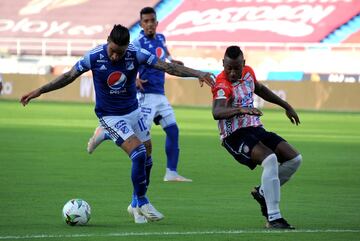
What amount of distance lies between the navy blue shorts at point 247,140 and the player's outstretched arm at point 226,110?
364 millimetres

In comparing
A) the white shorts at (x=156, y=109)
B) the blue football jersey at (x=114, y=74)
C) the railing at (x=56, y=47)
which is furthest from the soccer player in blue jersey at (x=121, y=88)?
the railing at (x=56, y=47)

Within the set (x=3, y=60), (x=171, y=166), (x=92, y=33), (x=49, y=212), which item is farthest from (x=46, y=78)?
(x=49, y=212)

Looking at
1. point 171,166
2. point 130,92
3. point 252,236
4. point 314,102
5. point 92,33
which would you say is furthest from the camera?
point 92,33

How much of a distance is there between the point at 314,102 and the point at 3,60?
1395 cm

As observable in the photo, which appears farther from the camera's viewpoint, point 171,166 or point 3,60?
point 3,60

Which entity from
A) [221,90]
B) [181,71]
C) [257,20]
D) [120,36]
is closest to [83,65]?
[120,36]

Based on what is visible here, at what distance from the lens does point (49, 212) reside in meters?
12.0

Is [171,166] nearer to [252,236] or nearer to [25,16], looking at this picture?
[252,236]

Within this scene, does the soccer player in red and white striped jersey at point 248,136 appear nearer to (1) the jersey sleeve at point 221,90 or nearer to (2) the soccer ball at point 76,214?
(1) the jersey sleeve at point 221,90

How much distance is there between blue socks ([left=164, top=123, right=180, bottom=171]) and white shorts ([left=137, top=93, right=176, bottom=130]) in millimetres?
113

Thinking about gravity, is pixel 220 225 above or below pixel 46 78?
below

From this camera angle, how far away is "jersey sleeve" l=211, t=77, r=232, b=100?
36.0 feet

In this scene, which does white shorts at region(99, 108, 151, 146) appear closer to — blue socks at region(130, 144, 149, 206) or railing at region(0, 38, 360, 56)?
blue socks at region(130, 144, 149, 206)

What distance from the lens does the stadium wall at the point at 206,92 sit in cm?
3691
